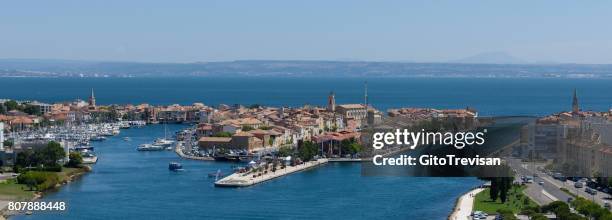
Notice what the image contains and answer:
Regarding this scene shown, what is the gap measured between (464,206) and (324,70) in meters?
71.6

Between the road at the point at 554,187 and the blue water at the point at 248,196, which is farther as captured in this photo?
the road at the point at 554,187

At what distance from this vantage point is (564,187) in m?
10.2

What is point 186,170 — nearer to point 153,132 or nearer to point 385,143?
point 153,132

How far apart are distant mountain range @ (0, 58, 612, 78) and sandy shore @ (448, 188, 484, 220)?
65116 millimetres

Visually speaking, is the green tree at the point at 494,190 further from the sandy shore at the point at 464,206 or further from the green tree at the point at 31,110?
the green tree at the point at 31,110

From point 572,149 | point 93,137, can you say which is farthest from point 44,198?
point 93,137

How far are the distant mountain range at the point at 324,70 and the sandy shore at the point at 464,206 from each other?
65.1 m

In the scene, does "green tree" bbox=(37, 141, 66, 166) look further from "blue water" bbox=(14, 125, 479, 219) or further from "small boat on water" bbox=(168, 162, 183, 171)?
"small boat on water" bbox=(168, 162, 183, 171)

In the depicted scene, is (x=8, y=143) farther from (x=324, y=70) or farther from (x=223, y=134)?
(x=324, y=70)

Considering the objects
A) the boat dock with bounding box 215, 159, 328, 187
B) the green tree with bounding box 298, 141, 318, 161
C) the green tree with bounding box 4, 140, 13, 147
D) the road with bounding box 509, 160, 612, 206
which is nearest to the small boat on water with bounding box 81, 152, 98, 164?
the green tree with bounding box 4, 140, 13, 147

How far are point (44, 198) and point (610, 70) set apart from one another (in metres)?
75.4

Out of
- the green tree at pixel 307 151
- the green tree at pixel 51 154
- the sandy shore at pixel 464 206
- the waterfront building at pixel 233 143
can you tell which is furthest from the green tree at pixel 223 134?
the sandy shore at pixel 464 206

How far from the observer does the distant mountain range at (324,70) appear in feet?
253

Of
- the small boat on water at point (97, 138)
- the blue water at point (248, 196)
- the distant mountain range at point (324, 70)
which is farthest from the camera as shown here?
the distant mountain range at point (324, 70)
